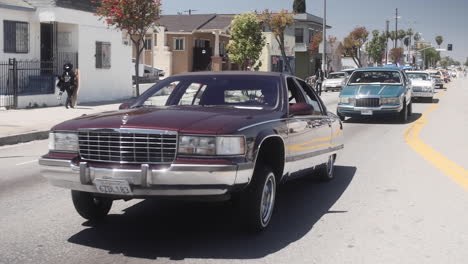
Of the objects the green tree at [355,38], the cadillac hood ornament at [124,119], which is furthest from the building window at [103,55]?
the green tree at [355,38]

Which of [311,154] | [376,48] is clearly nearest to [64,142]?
[311,154]

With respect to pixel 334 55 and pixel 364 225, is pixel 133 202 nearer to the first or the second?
pixel 364 225

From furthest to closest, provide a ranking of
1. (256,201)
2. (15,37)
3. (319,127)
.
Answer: (15,37) → (319,127) → (256,201)

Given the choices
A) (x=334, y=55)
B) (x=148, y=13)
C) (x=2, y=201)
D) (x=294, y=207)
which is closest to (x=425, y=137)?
(x=294, y=207)

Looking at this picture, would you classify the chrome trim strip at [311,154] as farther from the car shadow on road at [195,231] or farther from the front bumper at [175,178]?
the front bumper at [175,178]

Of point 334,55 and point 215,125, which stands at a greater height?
point 334,55

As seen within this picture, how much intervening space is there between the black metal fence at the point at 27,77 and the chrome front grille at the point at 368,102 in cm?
1173

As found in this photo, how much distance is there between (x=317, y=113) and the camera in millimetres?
7828

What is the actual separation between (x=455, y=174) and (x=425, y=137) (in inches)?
234

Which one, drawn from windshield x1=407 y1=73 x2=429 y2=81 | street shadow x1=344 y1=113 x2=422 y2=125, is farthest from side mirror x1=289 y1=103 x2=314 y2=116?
windshield x1=407 y1=73 x2=429 y2=81

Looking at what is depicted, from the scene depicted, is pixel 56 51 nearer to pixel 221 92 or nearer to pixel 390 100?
pixel 390 100

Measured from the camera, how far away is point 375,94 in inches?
742

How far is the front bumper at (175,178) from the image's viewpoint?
5.06m

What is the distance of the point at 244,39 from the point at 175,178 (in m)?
43.8
